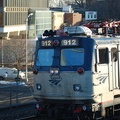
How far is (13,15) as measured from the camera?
8625cm

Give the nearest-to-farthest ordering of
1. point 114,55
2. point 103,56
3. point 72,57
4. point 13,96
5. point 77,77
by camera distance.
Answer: point 77,77, point 72,57, point 103,56, point 114,55, point 13,96

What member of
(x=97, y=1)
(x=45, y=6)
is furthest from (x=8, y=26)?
(x=97, y=1)

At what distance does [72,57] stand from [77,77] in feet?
2.17

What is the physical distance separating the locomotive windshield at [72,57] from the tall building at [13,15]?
6975cm

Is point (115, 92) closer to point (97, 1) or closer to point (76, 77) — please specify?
point (76, 77)

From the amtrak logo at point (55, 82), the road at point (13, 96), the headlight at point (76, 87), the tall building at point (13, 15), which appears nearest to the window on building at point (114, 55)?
the headlight at point (76, 87)

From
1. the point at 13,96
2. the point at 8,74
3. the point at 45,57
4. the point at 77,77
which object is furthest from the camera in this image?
the point at 8,74

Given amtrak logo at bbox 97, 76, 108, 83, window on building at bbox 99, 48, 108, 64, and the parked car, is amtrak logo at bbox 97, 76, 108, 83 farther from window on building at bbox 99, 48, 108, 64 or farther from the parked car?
the parked car

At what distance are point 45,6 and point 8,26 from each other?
1837 cm

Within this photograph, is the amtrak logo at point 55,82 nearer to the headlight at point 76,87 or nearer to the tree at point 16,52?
the headlight at point 76,87

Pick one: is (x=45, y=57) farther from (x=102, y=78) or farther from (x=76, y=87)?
(x=102, y=78)

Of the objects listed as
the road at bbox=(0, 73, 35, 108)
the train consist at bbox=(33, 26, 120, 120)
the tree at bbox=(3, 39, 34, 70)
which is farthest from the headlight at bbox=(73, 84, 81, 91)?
the tree at bbox=(3, 39, 34, 70)

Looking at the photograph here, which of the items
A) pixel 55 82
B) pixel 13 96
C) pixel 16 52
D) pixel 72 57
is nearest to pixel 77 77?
pixel 72 57

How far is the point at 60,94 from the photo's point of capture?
13.9 m
